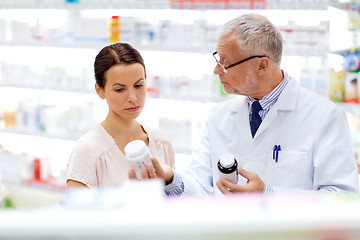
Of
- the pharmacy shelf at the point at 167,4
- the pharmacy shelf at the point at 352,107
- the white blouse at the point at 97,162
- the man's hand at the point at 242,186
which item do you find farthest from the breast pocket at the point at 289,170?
the pharmacy shelf at the point at 167,4

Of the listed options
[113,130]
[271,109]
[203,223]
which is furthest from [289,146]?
[203,223]

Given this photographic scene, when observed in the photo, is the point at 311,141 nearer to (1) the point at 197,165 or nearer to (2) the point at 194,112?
(1) the point at 197,165

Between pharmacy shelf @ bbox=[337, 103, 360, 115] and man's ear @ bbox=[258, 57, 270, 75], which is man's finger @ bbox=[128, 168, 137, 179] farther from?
pharmacy shelf @ bbox=[337, 103, 360, 115]

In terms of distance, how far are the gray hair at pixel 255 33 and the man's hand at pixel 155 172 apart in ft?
2.25

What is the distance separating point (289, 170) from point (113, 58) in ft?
2.99

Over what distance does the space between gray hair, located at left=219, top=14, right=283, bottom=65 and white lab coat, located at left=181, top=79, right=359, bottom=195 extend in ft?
0.66

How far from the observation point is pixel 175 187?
172cm

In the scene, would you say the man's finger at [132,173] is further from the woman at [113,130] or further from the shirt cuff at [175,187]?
the woman at [113,130]

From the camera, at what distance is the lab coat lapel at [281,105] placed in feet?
6.48

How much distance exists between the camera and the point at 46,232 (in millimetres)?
519

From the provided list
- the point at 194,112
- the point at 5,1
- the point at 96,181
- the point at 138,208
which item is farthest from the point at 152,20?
the point at 138,208

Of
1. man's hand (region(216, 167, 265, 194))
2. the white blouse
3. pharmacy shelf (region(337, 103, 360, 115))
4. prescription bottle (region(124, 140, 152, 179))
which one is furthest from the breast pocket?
pharmacy shelf (region(337, 103, 360, 115))

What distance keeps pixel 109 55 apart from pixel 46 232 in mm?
1544

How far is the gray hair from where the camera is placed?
1.95 metres
